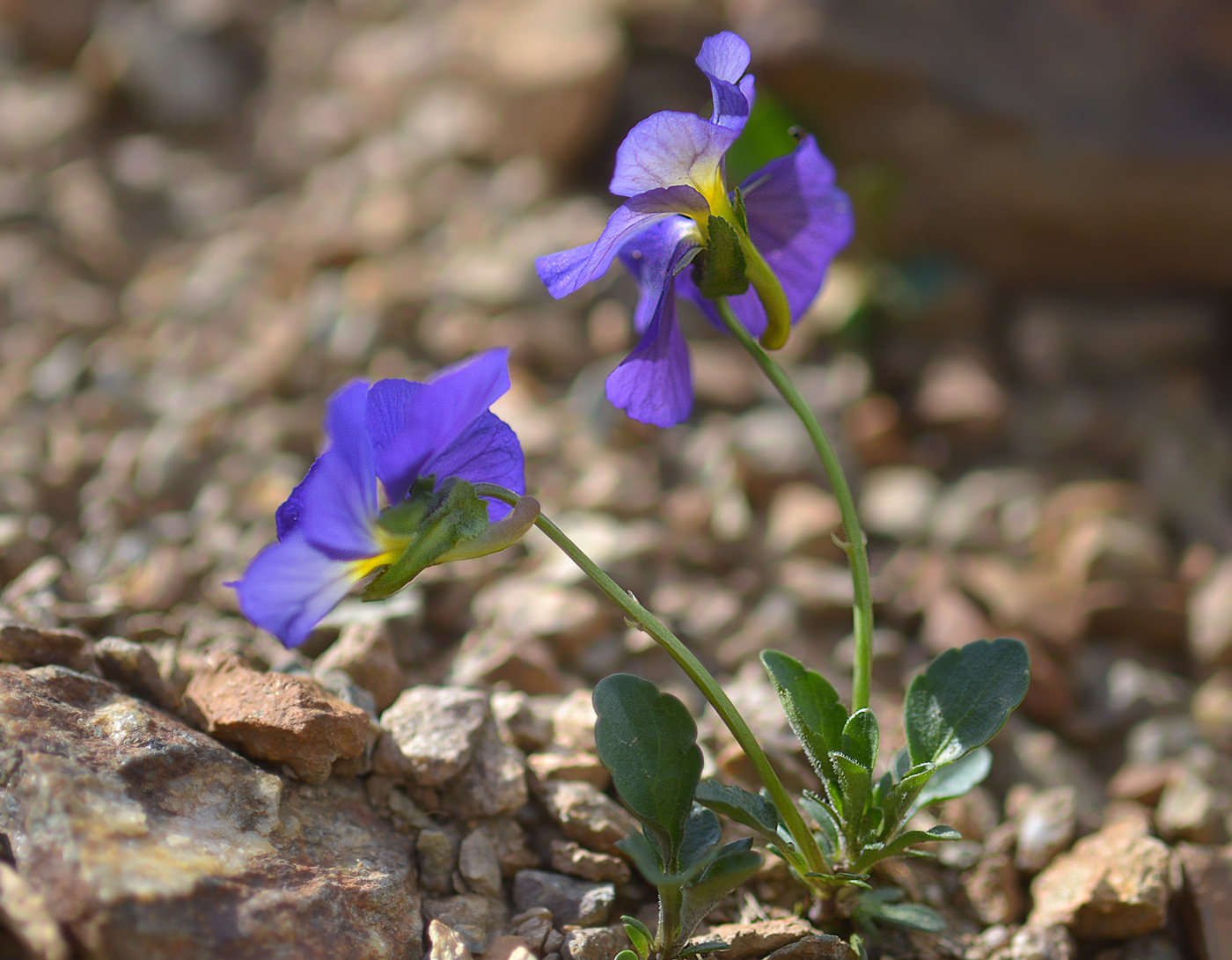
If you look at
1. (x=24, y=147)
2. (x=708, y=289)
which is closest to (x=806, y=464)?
(x=708, y=289)

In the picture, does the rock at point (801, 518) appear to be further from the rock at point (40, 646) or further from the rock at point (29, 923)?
the rock at point (29, 923)

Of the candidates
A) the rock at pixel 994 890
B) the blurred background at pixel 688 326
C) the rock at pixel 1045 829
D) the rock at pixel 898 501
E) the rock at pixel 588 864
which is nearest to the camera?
the rock at pixel 588 864

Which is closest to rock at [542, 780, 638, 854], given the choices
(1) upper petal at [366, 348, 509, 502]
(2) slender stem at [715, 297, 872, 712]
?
(2) slender stem at [715, 297, 872, 712]

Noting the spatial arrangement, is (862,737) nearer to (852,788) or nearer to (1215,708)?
(852,788)

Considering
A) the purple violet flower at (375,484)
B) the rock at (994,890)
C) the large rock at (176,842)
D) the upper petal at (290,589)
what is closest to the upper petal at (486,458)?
the purple violet flower at (375,484)

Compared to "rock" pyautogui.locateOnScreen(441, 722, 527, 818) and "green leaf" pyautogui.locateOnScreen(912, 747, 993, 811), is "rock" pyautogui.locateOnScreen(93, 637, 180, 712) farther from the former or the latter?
"green leaf" pyautogui.locateOnScreen(912, 747, 993, 811)

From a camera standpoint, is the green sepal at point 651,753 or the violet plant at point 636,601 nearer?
the violet plant at point 636,601

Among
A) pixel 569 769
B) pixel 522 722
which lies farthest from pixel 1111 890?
pixel 522 722
